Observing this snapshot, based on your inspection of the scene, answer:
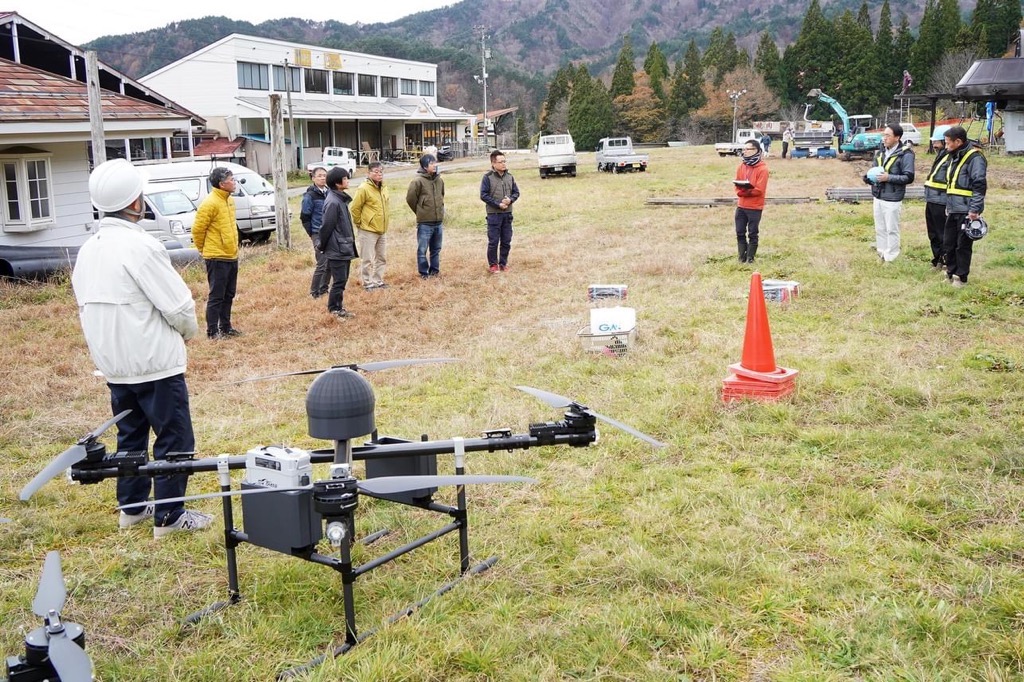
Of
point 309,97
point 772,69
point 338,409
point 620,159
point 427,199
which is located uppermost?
point 772,69

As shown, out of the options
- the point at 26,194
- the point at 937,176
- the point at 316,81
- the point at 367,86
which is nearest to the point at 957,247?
the point at 937,176

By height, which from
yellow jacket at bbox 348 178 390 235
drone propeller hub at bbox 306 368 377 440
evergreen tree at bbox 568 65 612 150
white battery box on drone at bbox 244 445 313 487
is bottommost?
white battery box on drone at bbox 244 445 313 487

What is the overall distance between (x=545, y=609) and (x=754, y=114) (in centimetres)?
7560

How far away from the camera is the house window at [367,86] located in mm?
67500


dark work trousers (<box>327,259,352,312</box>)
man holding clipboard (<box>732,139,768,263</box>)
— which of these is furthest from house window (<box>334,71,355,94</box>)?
dark work trousers (<box>327,259,352,312</box>)

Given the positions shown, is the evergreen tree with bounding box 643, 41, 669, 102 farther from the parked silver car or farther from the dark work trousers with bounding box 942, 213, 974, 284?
the dark work trousers with bounding box 942, 213, 974, 284

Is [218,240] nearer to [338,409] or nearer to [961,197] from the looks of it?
[338,409]

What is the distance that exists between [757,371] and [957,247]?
4.82 metres

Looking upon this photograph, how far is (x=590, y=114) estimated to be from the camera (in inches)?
2908

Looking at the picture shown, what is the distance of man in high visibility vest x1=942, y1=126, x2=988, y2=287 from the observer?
378 inches

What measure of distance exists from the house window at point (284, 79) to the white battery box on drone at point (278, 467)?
59267mm

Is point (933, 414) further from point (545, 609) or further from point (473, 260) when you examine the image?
point (473, 260)

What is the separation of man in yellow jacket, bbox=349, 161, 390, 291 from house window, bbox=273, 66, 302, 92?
5056cm

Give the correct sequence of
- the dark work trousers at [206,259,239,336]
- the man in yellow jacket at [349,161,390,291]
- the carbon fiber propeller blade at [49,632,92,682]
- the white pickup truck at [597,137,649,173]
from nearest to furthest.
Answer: the carbon fiber propeller blade at [49,632,92,682]
the dark work trousers at [206,259,239,336]
the man in yellow jacket at [349,161,390,291]
the white pickup truck at [597,137,649,173]
